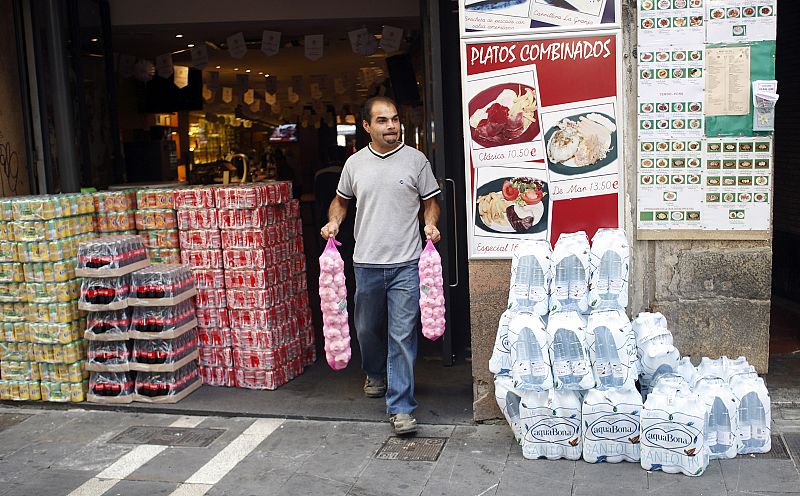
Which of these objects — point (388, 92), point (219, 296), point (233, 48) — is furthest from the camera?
point (388, 92)

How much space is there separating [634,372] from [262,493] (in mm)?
2115

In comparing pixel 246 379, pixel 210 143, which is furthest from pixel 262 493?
pixel 210 143

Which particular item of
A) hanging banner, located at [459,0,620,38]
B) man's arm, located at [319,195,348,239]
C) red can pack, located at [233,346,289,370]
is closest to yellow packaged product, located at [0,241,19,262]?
red can pack, located at [233,346,289,370]

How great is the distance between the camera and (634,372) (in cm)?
448

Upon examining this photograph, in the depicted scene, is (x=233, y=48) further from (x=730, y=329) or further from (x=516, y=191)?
(x=730, y=329)

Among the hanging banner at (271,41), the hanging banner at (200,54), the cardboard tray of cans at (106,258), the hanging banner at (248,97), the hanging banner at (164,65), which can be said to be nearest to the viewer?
the cardboard tray of cans at (106,258)

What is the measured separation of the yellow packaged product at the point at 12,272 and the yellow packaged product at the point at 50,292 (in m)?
0.09

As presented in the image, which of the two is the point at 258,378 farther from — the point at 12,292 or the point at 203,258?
the point at 12,292

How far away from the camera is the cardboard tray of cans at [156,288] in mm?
5816

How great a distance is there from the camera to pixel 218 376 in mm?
6262

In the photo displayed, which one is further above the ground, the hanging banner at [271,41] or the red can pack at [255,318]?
the hanging banner at [271,41]

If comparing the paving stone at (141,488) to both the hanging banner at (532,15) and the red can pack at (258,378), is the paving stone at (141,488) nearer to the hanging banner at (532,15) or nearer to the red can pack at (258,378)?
the red can pack at (258,378)

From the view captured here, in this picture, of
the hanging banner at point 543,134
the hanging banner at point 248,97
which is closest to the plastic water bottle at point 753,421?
the hanging banner at point 543,134

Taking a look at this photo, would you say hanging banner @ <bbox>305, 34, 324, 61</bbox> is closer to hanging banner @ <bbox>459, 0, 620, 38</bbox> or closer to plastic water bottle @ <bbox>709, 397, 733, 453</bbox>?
hanging banner @ <bbox>459, 0, 620, 38</bbox>
